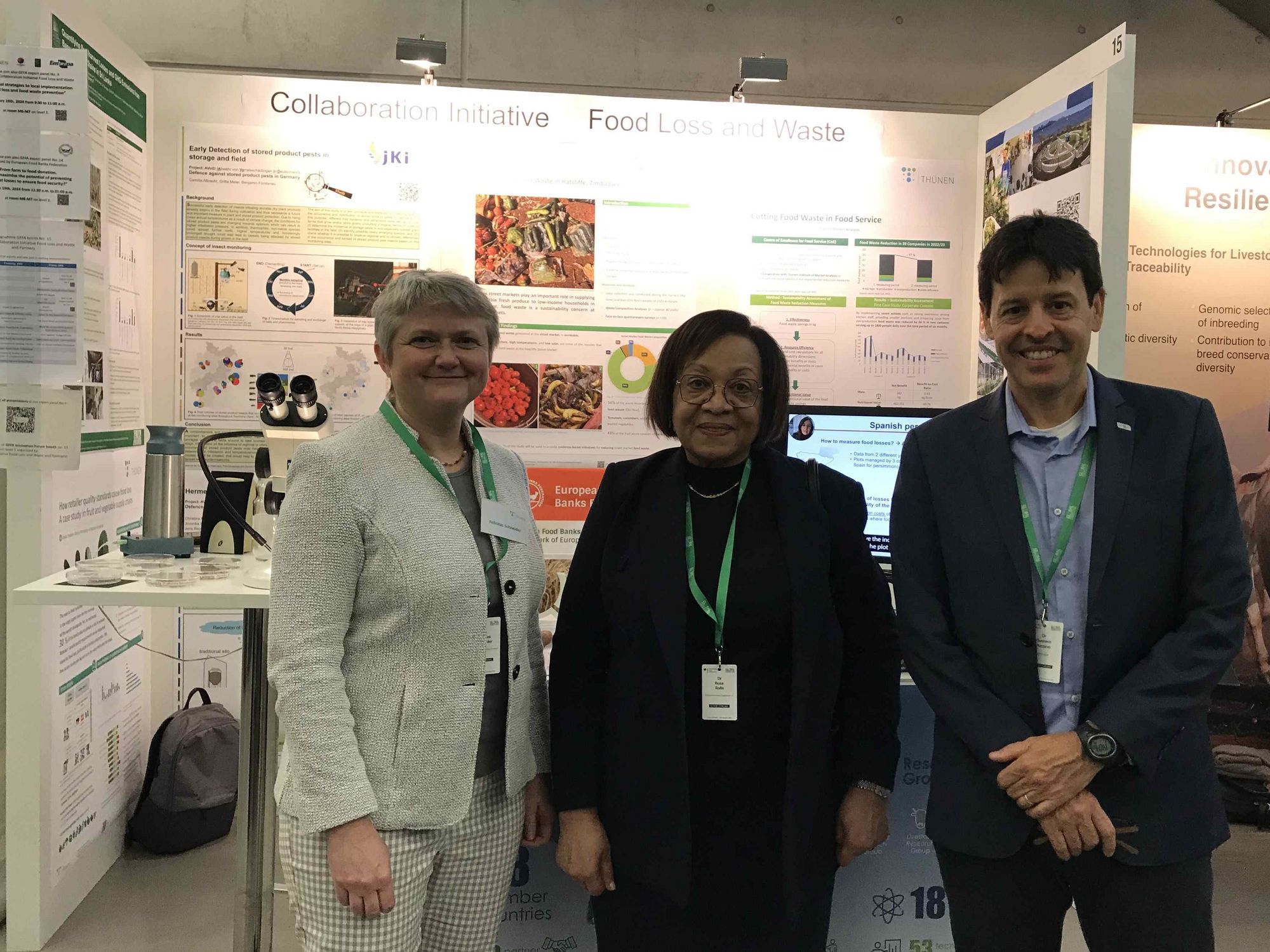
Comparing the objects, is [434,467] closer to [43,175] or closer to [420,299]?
[420,299]

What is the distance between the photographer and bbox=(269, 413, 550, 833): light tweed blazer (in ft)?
4.51

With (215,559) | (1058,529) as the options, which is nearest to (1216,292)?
(1058,529)

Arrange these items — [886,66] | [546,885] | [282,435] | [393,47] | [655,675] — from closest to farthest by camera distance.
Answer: [655,675] < [546,885] < [282,435] < [393,47] < [886,66]

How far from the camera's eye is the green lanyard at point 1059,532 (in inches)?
55.1

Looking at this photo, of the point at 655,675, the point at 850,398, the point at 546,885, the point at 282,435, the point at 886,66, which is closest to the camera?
the point at 655,675

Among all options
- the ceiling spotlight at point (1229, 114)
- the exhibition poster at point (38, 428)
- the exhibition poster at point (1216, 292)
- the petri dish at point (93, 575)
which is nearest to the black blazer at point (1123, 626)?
the petri dish at point (93, 575)

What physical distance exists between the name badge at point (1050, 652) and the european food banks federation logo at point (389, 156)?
10.3ft

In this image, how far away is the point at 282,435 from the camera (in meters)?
2.34

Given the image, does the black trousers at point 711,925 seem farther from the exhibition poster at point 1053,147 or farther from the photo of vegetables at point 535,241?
the photo of vegetables at point 535,241

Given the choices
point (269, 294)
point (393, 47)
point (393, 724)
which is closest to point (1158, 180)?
point (393, 47)

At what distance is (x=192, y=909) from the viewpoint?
2.99 m

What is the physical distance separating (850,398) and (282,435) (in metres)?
2.45

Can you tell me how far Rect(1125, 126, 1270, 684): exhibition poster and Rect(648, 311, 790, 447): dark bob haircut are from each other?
345cm

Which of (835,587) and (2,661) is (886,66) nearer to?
(835,587)
